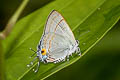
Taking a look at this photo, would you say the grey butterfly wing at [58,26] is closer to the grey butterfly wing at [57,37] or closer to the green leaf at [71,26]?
the grey butterfly wing at [57,37]

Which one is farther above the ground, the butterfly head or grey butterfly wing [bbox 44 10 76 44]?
grey butterfly wing [bbox 44 10 76 44]

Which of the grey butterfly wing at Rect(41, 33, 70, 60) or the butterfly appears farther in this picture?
the grey butterfly wing at Rect(41, 33, 70, 60)

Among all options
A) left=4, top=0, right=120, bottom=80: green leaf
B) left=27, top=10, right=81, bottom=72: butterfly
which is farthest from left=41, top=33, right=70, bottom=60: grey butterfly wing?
left=4, top=0, right=120, bottom=80: green leaf

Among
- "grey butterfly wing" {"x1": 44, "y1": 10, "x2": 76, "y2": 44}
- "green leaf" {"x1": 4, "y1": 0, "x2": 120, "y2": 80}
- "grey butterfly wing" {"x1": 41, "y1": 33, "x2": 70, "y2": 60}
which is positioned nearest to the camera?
"green leaf" {"x1": 4, "y1": 0, "x2": 120, "y2": 80}

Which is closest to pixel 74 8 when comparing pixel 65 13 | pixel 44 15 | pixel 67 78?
pixel 65 13

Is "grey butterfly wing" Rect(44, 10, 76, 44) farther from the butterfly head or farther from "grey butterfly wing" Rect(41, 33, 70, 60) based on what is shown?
the butterfly head

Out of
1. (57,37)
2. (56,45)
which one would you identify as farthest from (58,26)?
(56,45)

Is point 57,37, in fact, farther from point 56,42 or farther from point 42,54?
point 42,54

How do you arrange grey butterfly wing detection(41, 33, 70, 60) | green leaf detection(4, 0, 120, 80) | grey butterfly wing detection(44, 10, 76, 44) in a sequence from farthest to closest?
grey butterfly wing detection(41, 33, 70, 60) < grey butterfly wing detection(44, 10, 76, 44) < green leaf detection(4, 0, 120, 80)
